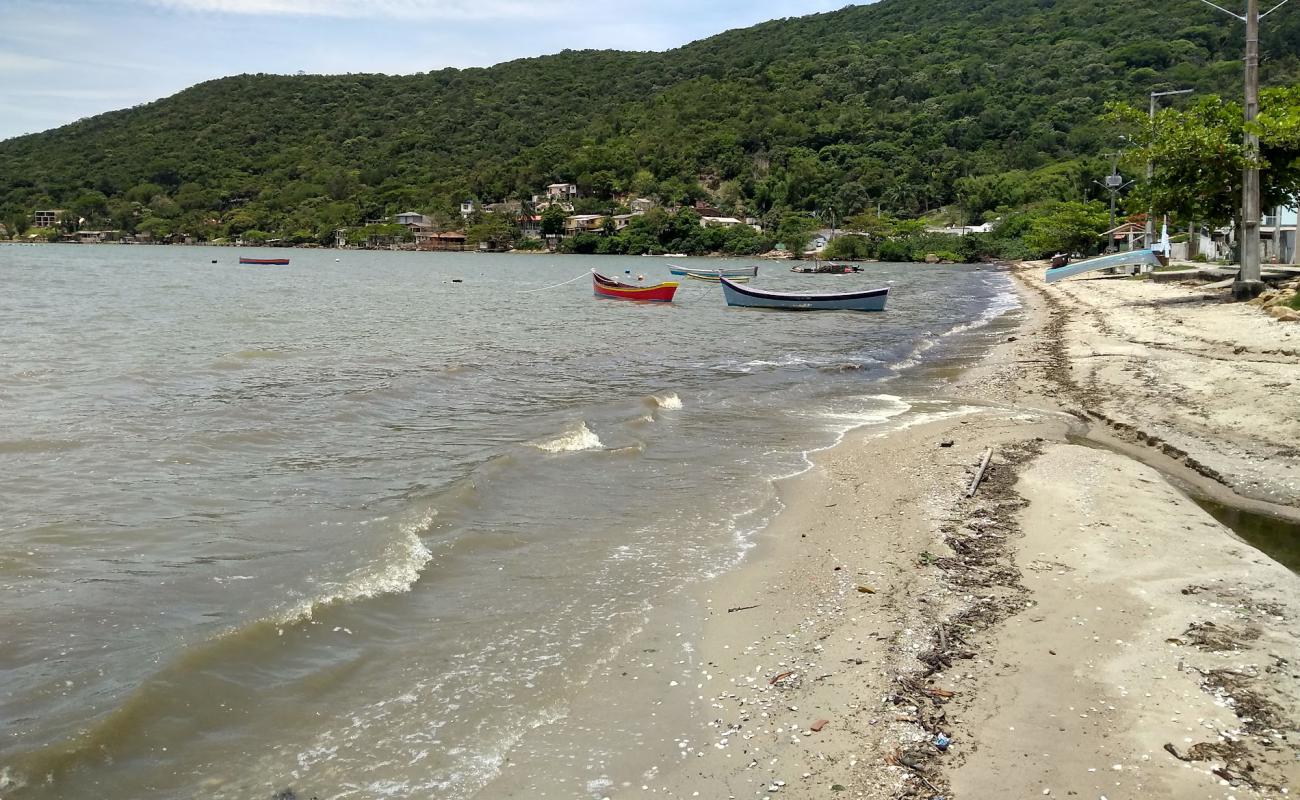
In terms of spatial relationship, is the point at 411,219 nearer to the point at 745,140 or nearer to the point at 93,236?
the point at 93,236

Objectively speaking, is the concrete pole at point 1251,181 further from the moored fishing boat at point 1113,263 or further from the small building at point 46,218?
the small building at point 46,218

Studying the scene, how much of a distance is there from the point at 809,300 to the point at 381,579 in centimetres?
3344

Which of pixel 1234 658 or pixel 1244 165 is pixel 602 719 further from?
pixel 1244 165

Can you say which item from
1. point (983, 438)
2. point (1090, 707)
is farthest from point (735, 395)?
point (1090, 707)

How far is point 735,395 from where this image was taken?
17766mm

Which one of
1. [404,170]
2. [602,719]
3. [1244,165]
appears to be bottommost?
[602,719]

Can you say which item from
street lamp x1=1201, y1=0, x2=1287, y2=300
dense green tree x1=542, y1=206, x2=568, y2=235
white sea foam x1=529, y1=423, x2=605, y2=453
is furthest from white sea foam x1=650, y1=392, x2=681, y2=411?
dense green tree x1=542, y1=206, x2=568, y2=235

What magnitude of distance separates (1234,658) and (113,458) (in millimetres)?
12293

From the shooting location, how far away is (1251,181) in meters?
24.4

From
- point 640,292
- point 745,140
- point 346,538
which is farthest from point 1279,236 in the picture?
point 745,140

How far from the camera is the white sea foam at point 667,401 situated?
16.4 meters

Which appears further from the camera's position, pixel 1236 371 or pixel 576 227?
pixel 576 227

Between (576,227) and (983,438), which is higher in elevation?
(576,227)

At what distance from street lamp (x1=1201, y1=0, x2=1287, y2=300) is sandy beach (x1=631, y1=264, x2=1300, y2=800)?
1508 cm
